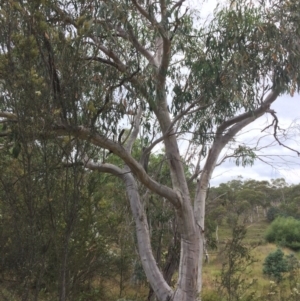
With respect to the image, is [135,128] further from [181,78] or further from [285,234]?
[285,234]

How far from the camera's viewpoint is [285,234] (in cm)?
2350

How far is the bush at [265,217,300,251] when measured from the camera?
2305 centimetres

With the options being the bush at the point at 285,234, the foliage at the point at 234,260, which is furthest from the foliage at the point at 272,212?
the foliage at the point at 234,260

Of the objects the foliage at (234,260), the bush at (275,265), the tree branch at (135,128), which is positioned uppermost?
the tree branch at (135,128)

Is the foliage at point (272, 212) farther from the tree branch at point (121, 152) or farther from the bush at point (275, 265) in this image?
the tree branch at point (121, 152)

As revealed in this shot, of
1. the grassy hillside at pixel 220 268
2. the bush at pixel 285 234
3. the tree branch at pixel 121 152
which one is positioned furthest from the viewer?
the bush at pixel 285 234

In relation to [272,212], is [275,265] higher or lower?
lower

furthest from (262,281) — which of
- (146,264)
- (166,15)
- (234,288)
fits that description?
(166,15)

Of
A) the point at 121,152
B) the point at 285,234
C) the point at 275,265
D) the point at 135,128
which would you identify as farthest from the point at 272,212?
the point at 121,152

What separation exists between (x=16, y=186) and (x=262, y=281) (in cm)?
1168

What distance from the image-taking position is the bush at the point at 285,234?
75.6 feet

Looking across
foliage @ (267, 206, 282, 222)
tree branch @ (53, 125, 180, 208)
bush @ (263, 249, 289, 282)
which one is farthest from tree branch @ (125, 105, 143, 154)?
foliage @ (267, 206, 282, 222)

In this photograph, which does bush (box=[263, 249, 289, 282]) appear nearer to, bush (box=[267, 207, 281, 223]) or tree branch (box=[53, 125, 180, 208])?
tree branch (box=[53, 125, 180, 208])

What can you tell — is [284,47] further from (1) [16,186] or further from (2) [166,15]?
(1) [16,186]
